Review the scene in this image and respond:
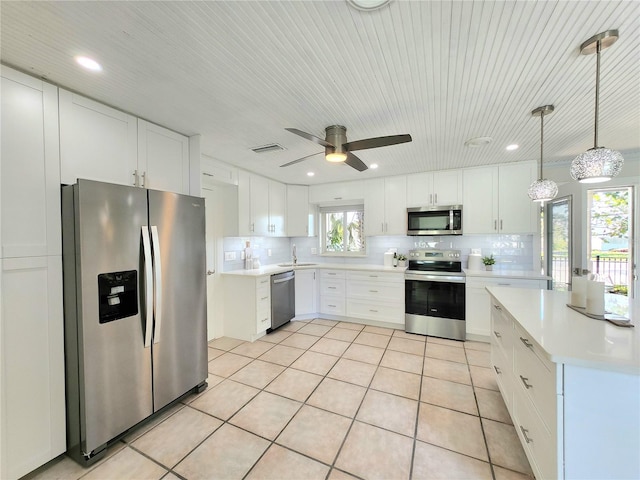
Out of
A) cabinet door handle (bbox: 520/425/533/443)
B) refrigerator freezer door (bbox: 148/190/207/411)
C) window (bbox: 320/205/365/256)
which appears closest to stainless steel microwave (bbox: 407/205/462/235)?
window (bbox: 320/205/365/256)

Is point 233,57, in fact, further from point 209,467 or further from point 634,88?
point 634,88

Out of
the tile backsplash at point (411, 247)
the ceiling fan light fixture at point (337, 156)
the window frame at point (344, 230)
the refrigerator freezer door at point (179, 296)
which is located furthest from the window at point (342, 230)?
the refrigerator freezer door at point (179, 296)

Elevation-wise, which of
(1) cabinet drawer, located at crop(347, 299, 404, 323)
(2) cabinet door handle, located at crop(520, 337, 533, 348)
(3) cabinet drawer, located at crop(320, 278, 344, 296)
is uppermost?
(2) cabinet door handle, located at crop(520, 337, 533, 348)

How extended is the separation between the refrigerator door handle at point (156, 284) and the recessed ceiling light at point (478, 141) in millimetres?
3171

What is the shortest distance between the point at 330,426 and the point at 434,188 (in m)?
3.45

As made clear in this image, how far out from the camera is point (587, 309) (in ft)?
5.22

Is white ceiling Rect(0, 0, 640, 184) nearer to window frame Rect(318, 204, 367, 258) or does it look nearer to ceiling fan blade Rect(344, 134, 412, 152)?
ceiling fan blade Rect(344, 134, 412, 152)

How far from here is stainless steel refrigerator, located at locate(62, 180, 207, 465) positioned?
5.35 feet

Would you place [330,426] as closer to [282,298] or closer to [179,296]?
[179,296]

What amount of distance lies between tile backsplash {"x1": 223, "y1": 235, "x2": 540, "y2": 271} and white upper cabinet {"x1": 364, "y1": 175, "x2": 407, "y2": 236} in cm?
35

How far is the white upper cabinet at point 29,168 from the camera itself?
1.49m

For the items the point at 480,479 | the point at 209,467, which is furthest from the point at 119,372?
the point at 480,479

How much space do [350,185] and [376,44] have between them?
3177 mm

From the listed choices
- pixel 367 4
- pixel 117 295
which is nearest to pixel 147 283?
pixel 117 295
